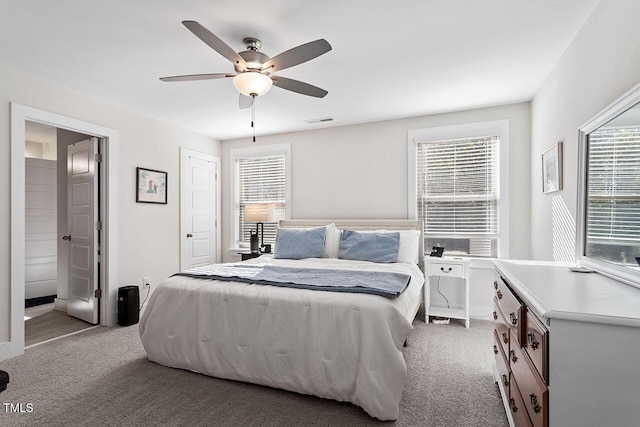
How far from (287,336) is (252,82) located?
1838mm

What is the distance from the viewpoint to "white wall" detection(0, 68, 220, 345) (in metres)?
2.91

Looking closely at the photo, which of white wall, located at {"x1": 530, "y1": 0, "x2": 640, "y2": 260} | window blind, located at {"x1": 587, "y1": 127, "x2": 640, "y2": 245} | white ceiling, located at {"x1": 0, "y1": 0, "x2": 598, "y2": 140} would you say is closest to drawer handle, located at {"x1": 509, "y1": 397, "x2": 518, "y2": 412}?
window blind, located at {"x1": 587, "y1": 127, "x2": 640, "y2": 245}

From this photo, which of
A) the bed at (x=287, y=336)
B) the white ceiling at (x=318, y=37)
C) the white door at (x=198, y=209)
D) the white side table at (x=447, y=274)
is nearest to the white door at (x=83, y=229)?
the white ceiling at (x=318, y=37)

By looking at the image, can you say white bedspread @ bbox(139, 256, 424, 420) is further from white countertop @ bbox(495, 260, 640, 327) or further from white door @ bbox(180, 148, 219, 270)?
white door @ bbox(180, 148, 219, 270)

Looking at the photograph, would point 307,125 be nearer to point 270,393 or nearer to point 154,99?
point 154,99

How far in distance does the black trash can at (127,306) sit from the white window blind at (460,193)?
3677 mm

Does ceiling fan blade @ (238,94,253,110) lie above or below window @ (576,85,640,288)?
above

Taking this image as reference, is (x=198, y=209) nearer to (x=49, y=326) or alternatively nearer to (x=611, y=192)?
(x=49, y=326)

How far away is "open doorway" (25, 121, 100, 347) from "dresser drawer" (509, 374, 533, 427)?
414cm

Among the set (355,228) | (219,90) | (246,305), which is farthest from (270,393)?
(219,90)

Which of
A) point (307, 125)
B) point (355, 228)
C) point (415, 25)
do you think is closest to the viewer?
point (415, 25)

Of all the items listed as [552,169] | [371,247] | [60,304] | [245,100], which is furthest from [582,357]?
[60,304]

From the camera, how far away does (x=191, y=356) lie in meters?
2.53

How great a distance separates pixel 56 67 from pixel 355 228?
3.52 m
